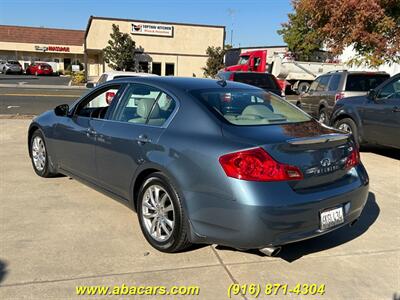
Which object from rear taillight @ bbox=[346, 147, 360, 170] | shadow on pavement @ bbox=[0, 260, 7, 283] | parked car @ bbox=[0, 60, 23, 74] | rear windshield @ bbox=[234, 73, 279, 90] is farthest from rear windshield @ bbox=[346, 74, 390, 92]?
parked car @ bbox=[0, 60, 23, 74]

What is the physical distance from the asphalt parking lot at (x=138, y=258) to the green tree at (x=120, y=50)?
33.5m

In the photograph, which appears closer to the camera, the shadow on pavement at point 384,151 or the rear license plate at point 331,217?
the rear license plate at point 331,217

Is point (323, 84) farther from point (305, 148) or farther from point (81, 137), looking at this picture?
point (305, 148)

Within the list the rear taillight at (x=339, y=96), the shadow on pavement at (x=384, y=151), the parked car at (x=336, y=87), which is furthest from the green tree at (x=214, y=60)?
the shadow on pavement at (x=384, y=151)

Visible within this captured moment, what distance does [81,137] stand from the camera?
16.0ft

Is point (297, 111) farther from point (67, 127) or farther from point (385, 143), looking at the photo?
point (385, 143)

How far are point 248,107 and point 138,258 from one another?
1.75 m

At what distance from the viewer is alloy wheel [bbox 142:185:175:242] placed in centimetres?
373

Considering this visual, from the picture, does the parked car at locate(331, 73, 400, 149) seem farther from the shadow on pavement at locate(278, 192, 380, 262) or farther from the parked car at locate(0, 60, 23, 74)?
the parked car at locate(0, 60, 23, 74)

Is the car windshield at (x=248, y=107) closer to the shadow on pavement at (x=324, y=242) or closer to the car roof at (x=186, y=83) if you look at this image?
the car roof at (x=186, y=83)

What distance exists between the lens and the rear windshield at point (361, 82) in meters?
10.8

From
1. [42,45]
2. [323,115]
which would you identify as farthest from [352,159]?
[42,45]

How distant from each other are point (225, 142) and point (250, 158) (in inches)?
10.4

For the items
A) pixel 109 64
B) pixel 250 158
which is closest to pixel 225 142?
pixel 250 158
